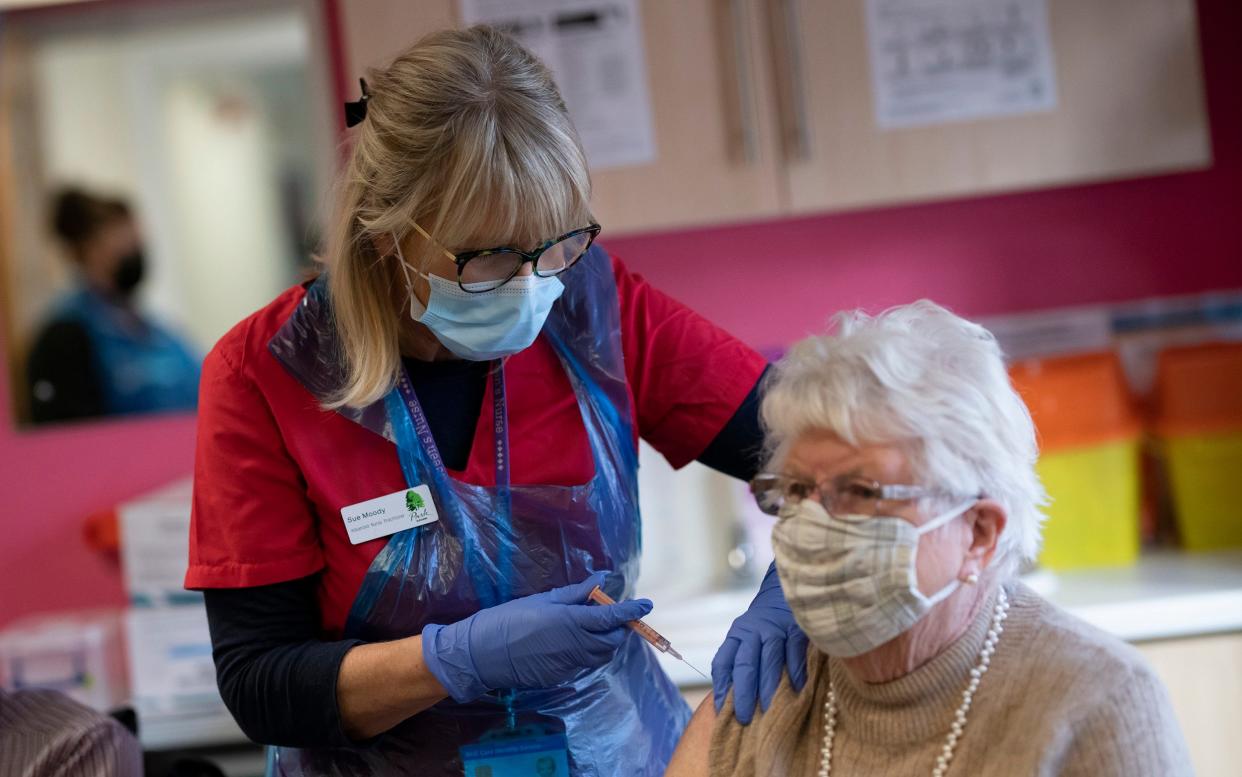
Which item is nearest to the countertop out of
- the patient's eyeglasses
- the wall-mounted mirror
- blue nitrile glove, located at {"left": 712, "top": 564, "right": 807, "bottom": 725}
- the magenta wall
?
the magenta wall

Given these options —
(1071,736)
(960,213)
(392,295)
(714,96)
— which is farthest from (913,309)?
(960,213)

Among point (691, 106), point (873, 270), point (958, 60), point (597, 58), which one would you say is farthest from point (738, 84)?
point (873, 270)

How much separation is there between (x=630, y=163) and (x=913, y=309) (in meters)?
1.21

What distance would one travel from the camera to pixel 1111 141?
2559 mm

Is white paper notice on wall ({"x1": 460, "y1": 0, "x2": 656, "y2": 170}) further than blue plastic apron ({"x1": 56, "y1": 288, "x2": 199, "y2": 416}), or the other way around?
blue plastic apron ({"x1": 56, "y1": 288, "x2": 199, "y2": 416})

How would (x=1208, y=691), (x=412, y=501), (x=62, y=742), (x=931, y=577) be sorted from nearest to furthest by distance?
(x=931, y=577), (x=412, y=501), (x=62, y=742), (x=1208, y=691)

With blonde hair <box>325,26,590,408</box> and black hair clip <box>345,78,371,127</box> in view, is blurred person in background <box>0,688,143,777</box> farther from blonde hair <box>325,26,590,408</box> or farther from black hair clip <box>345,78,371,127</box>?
black hair clip <box>345,78,371,127</box>

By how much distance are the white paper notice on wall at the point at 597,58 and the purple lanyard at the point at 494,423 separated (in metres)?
1.07

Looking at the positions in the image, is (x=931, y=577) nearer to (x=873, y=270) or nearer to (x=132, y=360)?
(x=873, y=270)

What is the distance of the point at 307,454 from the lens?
5.05 ft

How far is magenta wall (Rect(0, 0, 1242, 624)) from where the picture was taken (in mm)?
2924

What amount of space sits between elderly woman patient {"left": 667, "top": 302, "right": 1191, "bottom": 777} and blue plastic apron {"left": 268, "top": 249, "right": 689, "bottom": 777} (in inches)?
10.5

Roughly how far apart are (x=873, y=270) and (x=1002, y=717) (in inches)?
68.6

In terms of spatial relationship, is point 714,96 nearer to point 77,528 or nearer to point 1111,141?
point 1111,141
